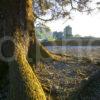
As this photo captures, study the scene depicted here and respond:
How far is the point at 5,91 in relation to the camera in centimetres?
915

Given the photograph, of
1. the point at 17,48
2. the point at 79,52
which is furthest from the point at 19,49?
the point at 79,52

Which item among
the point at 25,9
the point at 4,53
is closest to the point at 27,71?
the point at 4,53

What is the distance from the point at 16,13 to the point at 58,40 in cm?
1471

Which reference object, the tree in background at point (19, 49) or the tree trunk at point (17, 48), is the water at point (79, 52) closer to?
the tree in background at point (19, 49)

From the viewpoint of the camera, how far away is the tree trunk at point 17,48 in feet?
25.5

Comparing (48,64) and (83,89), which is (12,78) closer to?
(83,89)

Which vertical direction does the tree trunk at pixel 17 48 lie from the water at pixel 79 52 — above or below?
above

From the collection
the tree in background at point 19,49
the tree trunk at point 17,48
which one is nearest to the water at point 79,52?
the tree in background at point 19,49

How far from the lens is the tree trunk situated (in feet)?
25.5

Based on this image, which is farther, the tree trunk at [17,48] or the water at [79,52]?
the water at [79,52]

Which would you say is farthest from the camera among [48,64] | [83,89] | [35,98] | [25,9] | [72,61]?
[72,61]

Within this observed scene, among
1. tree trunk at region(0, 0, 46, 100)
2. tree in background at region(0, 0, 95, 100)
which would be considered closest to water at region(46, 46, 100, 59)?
tree in background at region(0, 0, 95, 100)

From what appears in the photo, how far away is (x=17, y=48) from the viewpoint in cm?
859

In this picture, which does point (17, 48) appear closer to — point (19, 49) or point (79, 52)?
point (19, 49)
